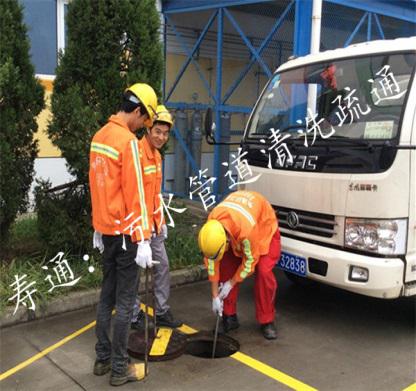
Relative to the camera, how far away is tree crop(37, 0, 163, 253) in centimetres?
490

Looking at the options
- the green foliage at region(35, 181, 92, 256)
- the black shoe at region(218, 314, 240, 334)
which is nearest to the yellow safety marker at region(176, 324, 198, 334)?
the black shoe at region(218, 314, 240, 334)

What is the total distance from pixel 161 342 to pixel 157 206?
1080mm

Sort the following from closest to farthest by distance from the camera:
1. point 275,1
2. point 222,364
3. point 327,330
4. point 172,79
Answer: point 222,364 → point 327,330 → point 275,1 → point 172,79

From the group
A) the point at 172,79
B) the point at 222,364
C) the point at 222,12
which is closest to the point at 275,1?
the point at 222,12

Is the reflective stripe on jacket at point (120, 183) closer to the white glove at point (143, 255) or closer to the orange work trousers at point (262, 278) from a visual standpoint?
the white glove at point (143, 255)

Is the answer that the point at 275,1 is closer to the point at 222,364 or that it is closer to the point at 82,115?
the point at 82,115

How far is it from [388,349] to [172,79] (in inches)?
277

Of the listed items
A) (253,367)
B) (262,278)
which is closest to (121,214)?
(262,278)

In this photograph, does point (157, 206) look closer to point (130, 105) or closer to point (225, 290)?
point (225, 290)

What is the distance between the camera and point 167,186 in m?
9.77

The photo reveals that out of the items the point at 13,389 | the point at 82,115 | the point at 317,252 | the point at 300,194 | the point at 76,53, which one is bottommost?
the point at 13,389

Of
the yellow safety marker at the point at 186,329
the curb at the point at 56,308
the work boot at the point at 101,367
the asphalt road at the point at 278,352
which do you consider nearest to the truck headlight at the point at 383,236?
the asphalt road at the point at 278,352

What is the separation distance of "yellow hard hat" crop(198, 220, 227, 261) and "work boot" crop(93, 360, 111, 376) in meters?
1.03

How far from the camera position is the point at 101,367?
3561 millimetres
